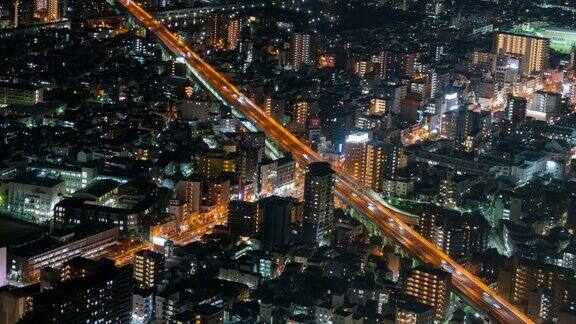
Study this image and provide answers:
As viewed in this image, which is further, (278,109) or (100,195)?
(278,109)

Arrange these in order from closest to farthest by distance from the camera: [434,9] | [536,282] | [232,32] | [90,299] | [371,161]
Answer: [90,299] → [536,282] → [371,161] → [232,32] → [434,9]

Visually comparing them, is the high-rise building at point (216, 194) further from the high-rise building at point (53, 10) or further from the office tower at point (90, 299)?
the high-rise building at point (53, 10)

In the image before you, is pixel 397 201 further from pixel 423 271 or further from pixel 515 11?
pixel 515 11

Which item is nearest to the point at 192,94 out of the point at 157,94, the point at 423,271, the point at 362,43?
the point at 157,94

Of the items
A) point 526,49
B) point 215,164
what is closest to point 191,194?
point 215,164

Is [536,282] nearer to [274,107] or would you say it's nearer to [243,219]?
[243,219]

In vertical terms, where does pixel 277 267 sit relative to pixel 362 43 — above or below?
below

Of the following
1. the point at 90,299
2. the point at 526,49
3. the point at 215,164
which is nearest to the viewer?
the point at 90,299
